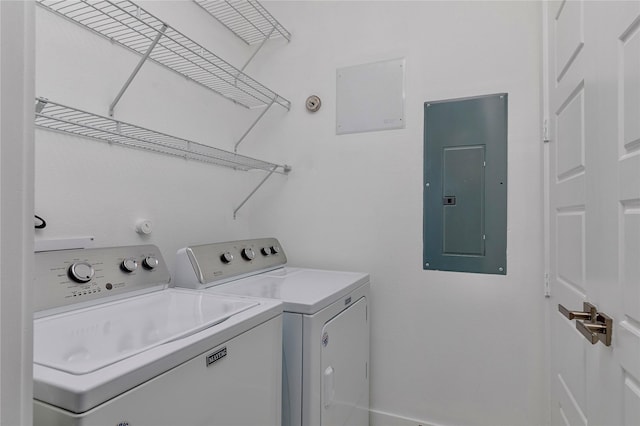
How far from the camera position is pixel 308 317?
133 cm

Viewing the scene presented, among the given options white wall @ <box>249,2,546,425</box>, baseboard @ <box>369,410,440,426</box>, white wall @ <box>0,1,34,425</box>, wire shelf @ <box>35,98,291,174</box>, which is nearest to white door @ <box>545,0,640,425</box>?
white wall @ <box>249,2,546,425</box>

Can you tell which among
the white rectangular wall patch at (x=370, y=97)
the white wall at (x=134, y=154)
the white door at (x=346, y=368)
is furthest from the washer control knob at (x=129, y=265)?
the white rectangular wall patch at (x=370, y=97)

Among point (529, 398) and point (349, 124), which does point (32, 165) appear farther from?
point (529, 398)

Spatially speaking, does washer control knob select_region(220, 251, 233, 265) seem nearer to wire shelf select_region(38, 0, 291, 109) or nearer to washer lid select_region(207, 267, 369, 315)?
washer lid select_region(207, 267, 369, 315)

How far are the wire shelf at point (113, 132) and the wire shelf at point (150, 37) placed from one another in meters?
0.34

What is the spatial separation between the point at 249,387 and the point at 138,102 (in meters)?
1.43

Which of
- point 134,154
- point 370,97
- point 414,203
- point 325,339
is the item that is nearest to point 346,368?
point 325,339

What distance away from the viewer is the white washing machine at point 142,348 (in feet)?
2.29

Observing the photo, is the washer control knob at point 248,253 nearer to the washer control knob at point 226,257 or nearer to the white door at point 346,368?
the washer control knob at point 226,257

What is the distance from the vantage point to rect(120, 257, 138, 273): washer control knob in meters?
1.35

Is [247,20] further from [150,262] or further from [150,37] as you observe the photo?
[150,262]

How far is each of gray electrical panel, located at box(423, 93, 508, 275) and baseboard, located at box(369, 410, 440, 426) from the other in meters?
0.93

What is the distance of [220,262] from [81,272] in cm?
61

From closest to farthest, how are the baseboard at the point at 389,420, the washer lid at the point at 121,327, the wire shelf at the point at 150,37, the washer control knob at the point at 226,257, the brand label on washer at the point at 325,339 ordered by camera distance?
the washer lid at the point at 121,327, the wire shelf at the point at 150,37, the brand label on washer at the point at 325,339, the washer control knob at the point at 226,257, the baseboard at the point at 389,420
